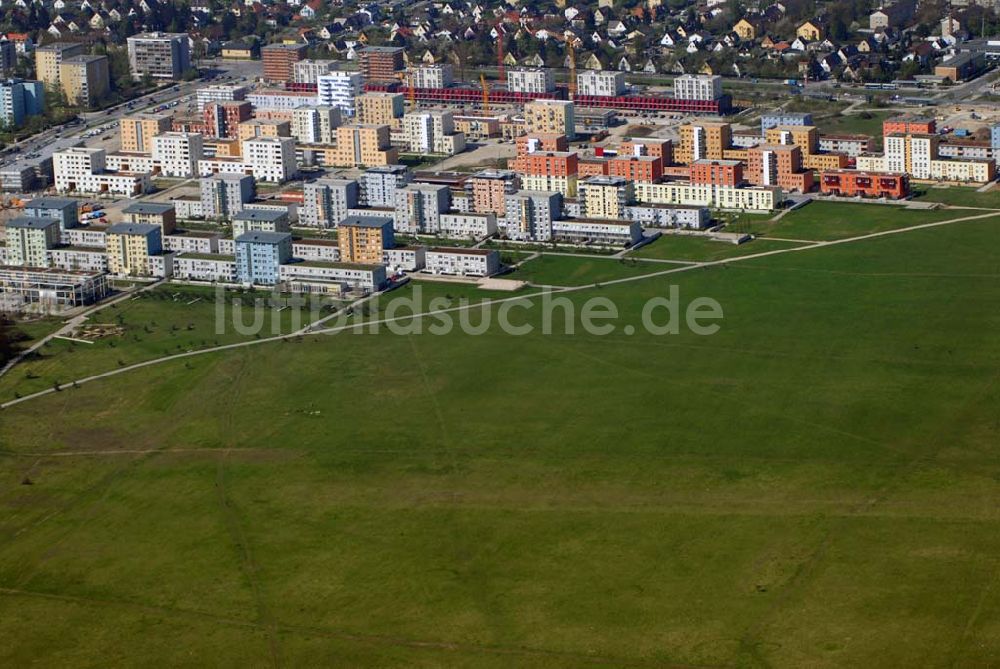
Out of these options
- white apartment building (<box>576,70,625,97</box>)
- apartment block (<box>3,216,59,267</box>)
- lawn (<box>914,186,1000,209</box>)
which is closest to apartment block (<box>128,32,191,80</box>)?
white apartment building (<box>576,70,625,97</box>)

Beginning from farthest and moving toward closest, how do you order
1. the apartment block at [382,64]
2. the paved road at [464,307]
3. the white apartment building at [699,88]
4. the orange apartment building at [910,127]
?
1. the apartment block at [382,64]
2. the white apartment building at [699,88]
3. the orange apartment building at [910,127]
4. the paved road at [464,307]

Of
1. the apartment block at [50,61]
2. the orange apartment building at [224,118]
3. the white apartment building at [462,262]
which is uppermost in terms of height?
the apartment block at [50,61]

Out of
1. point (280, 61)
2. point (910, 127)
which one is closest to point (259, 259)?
point (910, 127)

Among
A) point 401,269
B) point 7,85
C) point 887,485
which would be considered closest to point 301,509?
point 887,485

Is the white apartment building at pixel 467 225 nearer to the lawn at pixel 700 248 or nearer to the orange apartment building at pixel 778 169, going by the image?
the lawn at pixel 700 248

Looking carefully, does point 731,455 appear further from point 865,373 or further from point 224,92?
point 224,92

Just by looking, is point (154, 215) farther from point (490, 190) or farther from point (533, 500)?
point (533, 500)

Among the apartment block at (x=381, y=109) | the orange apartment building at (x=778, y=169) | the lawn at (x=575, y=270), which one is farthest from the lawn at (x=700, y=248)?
the apartment block at (x=381, y=109)

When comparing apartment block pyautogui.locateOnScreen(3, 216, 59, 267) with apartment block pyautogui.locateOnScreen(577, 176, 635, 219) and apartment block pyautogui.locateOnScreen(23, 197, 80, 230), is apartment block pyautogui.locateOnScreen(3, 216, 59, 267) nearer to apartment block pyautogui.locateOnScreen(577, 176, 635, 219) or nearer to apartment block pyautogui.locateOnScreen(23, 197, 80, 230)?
apartment block pyautogui.locateOnScreen(23, 197, 80, 230)
